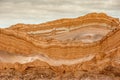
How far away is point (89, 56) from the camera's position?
275 inches

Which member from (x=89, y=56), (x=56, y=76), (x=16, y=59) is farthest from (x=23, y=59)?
(x=89, y=56)

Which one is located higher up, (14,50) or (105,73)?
(14,50)

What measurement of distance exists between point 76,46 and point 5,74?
1315mm

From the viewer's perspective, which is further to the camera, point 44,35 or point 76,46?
point 44,35

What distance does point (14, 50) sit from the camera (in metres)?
7.18

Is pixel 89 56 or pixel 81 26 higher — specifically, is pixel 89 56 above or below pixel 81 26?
below

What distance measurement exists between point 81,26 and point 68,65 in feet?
4.27

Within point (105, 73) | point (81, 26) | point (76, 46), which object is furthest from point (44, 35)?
point (105, 73)

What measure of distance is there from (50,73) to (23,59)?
546mm

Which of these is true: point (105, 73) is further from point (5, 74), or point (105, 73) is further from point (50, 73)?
point (5, 74)

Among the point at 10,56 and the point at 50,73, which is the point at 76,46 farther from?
the point at 10,56

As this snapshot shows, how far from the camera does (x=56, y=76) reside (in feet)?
22.7

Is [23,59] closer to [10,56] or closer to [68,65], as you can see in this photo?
[10,56]

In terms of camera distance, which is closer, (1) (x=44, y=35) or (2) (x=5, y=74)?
(2) (x=5, y=74)
